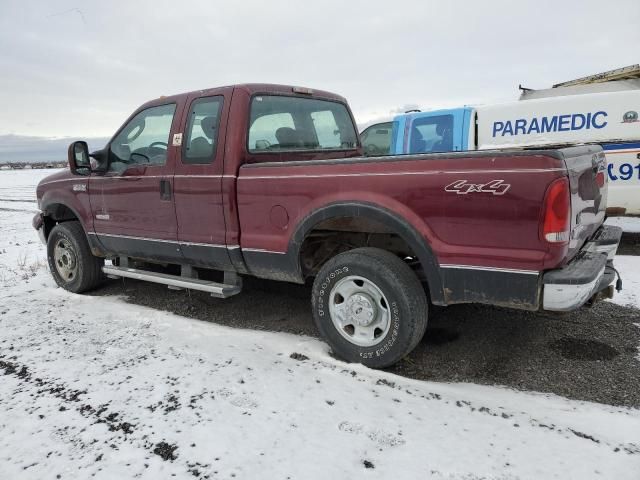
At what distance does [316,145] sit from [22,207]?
13.9 metres

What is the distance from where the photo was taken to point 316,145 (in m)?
4.55

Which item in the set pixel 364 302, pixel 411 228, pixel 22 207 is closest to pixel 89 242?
pixel 364 302

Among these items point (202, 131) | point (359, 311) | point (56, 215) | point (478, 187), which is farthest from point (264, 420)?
point (56, 215)

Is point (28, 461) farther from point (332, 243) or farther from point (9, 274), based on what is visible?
point (9, 274)

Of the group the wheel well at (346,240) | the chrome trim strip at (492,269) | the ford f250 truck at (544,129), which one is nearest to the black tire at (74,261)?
the wheel well at (346,240)

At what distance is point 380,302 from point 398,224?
56 centimetres

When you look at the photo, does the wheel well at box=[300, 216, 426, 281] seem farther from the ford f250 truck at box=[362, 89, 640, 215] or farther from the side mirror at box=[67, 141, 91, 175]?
the ford f250 truck at box=[362, 89, 640, 215]

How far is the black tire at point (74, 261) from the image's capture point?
5227 millimetres

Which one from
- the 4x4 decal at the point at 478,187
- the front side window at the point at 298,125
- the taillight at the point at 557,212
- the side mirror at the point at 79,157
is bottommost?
the taillight at the point at 557,212

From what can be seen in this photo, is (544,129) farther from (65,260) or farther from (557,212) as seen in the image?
(65,260)

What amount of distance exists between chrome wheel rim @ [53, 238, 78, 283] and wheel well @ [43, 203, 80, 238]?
0.33m

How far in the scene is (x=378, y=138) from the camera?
348 inches

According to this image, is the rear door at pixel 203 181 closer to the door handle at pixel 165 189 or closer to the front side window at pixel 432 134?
the door handle at pixel 165 189

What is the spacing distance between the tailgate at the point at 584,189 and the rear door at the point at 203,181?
250 centimetres
